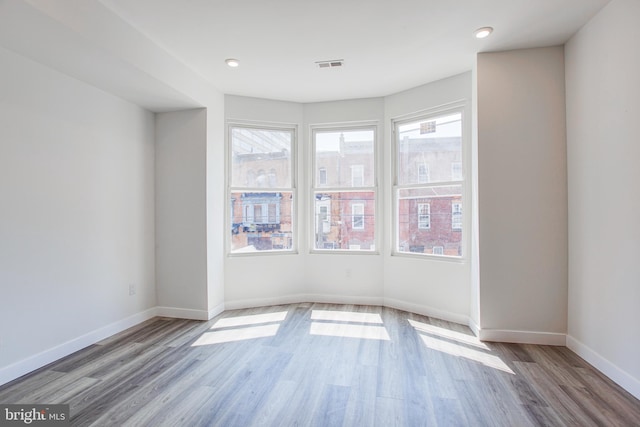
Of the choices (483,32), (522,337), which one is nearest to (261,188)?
(483,32)

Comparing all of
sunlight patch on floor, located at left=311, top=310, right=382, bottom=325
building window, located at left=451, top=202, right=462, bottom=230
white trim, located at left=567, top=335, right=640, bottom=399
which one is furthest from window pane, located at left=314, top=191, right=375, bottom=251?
white trim, located at left=567, top=335, right=640, bottom=399

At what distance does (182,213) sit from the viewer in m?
3.58

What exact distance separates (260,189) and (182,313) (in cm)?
173

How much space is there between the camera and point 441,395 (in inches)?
80.7

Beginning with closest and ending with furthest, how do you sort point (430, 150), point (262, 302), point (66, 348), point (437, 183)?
point (66, 348) → point (437, 183) → point (430, 150) → point (262, 302)

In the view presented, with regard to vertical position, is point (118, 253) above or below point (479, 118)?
below

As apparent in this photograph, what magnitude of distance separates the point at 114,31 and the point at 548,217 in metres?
3.82

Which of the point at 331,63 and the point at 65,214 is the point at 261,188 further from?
the point at 65,214

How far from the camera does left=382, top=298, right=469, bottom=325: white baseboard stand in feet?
11.0

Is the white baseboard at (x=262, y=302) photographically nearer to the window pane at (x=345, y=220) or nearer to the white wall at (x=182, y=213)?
the white wall at (x=182, y=213)

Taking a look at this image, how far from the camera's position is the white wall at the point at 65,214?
2.27 m

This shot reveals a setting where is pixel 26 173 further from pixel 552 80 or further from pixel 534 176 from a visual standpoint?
pixel 552 80

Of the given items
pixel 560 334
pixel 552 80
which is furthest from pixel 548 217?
pixel 552 80

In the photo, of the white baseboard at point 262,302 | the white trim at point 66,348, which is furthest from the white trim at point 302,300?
the white trim at point 66,348
